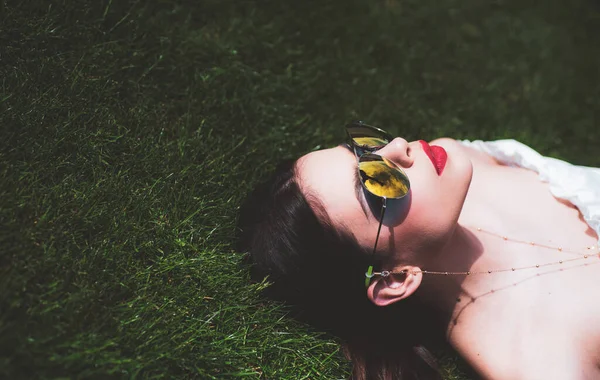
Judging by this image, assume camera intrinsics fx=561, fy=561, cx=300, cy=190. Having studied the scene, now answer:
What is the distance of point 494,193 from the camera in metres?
3.50

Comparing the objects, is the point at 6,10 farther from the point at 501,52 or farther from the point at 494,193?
the point at 501,52

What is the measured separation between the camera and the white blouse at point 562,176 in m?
3.34

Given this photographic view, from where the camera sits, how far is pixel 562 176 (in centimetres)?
352

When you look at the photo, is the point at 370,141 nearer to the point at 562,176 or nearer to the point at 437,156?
the point at 437,156

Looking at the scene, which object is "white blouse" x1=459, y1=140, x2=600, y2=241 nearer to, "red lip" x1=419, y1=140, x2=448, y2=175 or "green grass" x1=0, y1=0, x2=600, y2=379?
"green grass" x1=0, y1=0, x2=600, y2=379

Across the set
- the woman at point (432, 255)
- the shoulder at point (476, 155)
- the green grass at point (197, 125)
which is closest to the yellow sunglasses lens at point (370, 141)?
the woman at point (432, 255)

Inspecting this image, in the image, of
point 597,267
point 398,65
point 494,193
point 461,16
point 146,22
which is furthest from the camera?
point 461,16

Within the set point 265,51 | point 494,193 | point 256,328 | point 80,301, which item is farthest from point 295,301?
point 265,51

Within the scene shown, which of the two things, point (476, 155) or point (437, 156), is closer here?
point (437, 156)

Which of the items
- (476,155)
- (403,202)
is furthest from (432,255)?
(476,155)

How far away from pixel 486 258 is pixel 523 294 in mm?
277

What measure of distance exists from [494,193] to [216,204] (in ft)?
5.83

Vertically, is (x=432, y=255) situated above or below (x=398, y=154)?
below

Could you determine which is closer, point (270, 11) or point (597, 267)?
point (597, 267)
